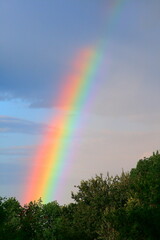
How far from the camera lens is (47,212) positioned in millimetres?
88375

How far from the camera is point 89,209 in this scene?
3541 inches

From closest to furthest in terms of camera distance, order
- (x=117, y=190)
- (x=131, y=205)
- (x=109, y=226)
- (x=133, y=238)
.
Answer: (x=133, y=238)
(x=131, y=205)
(x=109, y=226)
(x=117, y=190)

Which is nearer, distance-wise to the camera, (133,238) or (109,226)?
(133,238)

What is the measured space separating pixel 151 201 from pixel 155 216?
27.9 feet

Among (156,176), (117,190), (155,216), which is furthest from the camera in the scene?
(117,190)

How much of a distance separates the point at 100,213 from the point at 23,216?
13156 mm

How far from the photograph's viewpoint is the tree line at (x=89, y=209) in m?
76.5

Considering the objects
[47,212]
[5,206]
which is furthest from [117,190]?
[5,206]

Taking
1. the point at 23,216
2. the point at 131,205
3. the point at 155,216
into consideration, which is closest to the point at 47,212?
the point at 23,216

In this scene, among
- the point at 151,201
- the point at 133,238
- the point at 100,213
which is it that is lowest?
the point at 133,238

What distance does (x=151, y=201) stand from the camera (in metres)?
71.4

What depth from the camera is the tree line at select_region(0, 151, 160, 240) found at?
7650cm

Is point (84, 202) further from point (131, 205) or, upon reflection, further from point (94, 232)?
point (131, 205)

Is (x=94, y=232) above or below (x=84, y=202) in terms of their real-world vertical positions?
below
